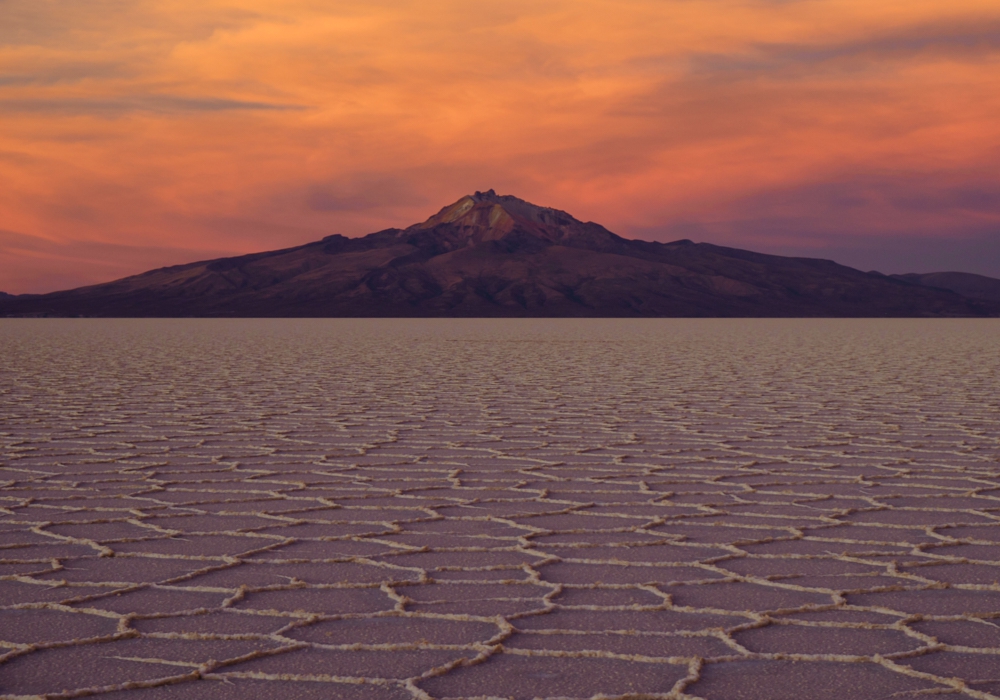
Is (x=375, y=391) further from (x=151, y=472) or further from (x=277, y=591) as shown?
(x=277, y=591)

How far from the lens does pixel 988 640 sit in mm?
3129

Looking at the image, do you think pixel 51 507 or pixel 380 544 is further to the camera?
pixel 51 507

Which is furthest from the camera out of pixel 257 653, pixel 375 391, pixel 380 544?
pixel 375 391

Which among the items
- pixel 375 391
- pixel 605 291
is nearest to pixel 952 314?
pixel 605 291

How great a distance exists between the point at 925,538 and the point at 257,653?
2782 millimetres

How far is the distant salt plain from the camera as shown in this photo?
2.89 metres

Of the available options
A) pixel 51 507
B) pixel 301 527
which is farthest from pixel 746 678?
pixel 51 507

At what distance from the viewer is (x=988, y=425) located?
8.95 metres

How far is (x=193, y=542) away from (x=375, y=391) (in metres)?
8.35

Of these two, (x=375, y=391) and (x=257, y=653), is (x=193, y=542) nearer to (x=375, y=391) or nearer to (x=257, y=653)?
(x=257, y=653)

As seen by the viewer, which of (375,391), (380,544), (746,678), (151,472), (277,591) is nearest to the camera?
(746,678)

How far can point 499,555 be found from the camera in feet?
13.9

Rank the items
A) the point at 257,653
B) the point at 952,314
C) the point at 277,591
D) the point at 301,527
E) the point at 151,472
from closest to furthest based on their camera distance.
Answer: the point at 257,653 → the point at 277,591 → the point at 301,527 → the point at 151,472 → the point at 952,314

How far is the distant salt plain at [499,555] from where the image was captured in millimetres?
2889
